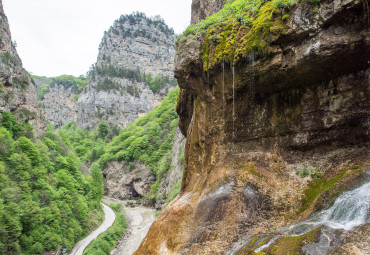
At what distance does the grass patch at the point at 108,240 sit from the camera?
2948 centimetres

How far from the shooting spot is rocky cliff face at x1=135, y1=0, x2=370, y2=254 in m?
8.74

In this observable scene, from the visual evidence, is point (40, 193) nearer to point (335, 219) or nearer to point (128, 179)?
point (335, 219)

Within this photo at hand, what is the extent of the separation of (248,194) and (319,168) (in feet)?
8.64

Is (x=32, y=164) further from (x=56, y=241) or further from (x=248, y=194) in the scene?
(x=248, y=194)

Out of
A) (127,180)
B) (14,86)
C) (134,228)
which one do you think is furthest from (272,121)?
(127,180)

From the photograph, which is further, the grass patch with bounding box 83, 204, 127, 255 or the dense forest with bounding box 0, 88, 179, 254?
the grass patch with bounding box 83, 204, 127, 255

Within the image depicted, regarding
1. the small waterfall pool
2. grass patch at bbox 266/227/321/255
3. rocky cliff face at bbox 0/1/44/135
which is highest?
rocky cliff face at bbox 0/1/44/135

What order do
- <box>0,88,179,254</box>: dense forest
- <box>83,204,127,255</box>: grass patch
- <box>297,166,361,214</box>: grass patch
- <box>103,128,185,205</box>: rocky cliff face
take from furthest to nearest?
<box>103,128,185,205</box>: rocky cliff face → <box>83,204,127,255</box>: grass patch → <box>0,88,179,254</box>: dense forest → <box>297,166,361,214</box>: grass patch

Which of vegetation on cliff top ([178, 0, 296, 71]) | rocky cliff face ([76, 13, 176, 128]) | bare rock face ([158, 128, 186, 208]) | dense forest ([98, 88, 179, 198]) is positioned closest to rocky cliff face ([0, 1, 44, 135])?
bare rock face ([158, 128, 186, 208])

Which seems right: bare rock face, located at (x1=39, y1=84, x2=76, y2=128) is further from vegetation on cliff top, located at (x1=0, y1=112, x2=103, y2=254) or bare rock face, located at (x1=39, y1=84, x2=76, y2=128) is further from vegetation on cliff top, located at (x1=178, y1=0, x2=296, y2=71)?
vegetation on cliff top, located at (x1=178, y1=0, x2=296, y2=71)

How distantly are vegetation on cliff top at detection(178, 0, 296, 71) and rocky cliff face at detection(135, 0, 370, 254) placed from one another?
5 centimetres

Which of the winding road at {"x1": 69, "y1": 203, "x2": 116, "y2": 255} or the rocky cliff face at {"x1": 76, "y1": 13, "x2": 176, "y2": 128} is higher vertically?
the rocky cliff face at {"x1": 76, "y1": 13, "x2": 176, "y2": 128}

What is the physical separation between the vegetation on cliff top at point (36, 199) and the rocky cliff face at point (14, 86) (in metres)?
2.67

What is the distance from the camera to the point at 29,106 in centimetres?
4594
